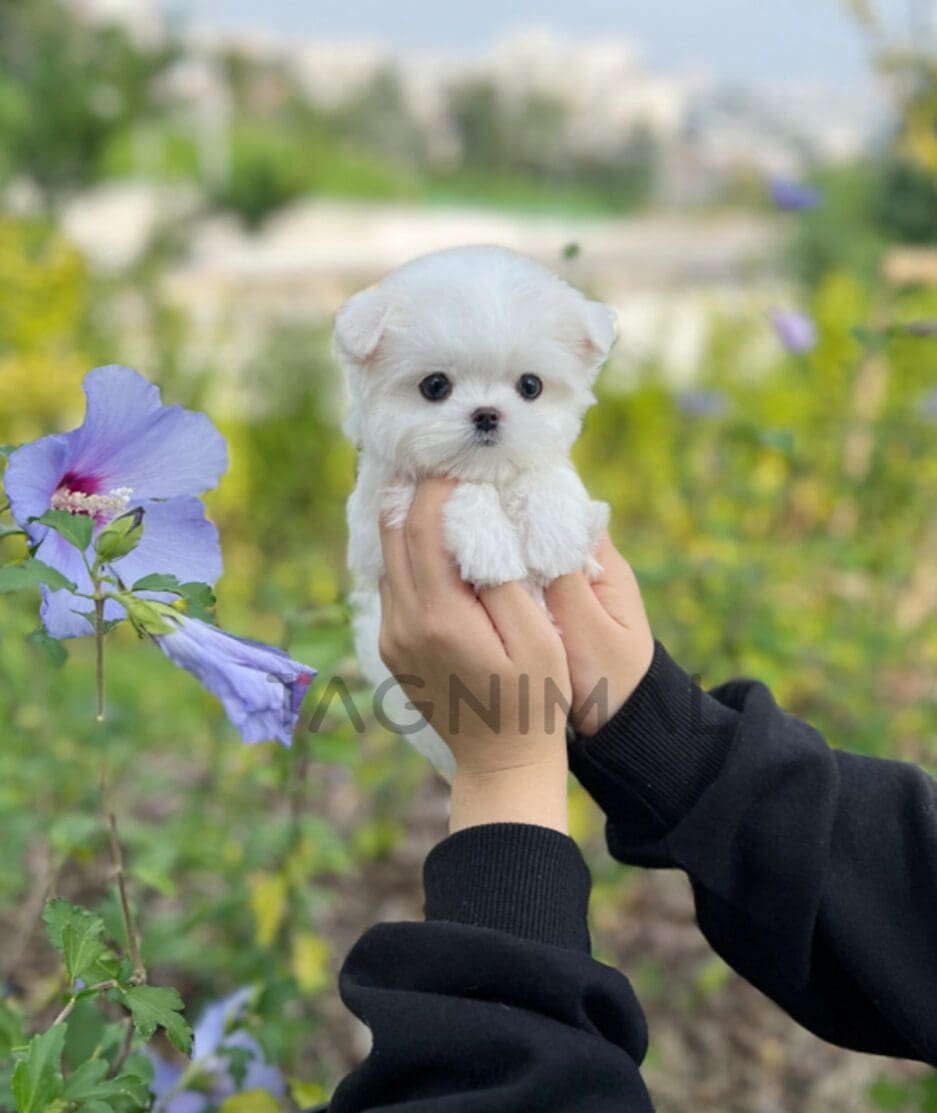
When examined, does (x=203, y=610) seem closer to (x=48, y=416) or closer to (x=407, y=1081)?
(x=407, y=1081)

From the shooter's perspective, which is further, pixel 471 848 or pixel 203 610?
pixel 471 848

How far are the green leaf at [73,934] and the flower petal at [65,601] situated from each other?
17 centimetres

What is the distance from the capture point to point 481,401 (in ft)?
2.52

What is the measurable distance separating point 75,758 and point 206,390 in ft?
7.02

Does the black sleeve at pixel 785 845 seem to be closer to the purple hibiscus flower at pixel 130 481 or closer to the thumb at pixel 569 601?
the thumb at pixel 569 601

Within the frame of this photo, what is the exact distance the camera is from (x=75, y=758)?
1.57m

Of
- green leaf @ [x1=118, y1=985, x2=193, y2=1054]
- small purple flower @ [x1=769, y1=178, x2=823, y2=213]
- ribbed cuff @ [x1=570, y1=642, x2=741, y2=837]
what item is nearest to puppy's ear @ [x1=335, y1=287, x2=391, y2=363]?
ribbed cuff @ [x1=570, y1=642, x2=741, y2=837]

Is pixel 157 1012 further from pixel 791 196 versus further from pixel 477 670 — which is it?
pixel 791 196

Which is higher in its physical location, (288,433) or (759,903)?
(759,903)

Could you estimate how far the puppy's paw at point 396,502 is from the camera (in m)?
0.80

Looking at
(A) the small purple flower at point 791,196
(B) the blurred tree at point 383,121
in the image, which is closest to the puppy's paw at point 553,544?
(A) the small purple flower at point 791,196

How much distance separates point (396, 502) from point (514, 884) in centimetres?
27

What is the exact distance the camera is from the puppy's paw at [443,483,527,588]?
2.47 ft

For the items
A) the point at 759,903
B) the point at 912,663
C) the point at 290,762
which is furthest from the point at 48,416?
the point at 759,903
